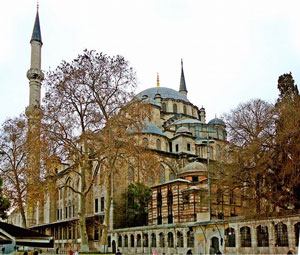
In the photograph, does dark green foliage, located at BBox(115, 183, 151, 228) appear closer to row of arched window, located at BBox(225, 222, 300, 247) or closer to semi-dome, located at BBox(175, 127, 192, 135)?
semi-dome, located at BBox(175, 127, 192, 135)

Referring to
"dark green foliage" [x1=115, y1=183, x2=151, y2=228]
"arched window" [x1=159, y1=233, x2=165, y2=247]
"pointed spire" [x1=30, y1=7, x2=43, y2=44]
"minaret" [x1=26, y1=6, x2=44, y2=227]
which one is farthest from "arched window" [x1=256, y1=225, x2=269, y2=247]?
"pointed spire" [x1=30, y1=7, x2=43, y2=44]

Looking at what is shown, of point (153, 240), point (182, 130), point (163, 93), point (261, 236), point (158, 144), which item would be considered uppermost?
point (163, 93)

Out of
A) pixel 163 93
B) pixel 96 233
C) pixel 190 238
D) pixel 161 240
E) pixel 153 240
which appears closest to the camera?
pixel 190 238

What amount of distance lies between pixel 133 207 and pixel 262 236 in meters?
17.6

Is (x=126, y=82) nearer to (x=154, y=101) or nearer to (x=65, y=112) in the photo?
(x=65, y=112)

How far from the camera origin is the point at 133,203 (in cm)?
3600

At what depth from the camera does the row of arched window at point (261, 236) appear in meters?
19.0

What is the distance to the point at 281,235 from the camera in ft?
63.0

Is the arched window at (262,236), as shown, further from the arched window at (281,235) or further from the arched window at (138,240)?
the arched window at (138,240)

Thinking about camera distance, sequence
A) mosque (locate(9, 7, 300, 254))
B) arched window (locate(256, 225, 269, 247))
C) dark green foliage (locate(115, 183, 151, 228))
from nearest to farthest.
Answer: arched window (locate(256, 225, 269, 247)), mosque (locate(9, 7, 300, 254)), dark green foliage (locate(115, 183, 151, 228))

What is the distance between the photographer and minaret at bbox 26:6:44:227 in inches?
832

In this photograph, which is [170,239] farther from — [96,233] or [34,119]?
[96,233]

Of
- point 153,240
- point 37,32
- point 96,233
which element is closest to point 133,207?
point 96,233

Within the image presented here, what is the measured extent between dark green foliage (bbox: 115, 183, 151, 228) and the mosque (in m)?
1.39
